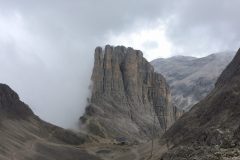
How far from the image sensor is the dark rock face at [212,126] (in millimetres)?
101500

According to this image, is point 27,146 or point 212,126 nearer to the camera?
point 212,126

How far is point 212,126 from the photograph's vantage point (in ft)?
420

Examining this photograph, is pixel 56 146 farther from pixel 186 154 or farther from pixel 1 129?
pixel 186 154

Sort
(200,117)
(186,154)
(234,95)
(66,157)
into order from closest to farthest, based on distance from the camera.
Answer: (186,154) < (234,95) < (200,117) < (66,157)

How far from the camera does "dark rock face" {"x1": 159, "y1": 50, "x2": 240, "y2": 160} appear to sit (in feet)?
333

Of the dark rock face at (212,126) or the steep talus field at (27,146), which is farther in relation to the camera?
the steep talus field at (27,146)

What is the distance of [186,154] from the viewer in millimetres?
100062

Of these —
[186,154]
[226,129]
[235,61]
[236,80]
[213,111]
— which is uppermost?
[235,61]

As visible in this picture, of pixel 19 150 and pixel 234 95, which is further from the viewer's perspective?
pixel 19 150

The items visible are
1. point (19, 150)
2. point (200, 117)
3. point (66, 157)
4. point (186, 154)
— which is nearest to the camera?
point (186, 154)

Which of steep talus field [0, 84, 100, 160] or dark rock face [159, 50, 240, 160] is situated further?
steep talus field [0, 84, 100, 160]

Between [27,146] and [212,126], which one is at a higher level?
[212,126]

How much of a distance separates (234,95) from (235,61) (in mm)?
41757

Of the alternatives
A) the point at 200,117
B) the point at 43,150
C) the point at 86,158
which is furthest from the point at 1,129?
the point at 200,117
